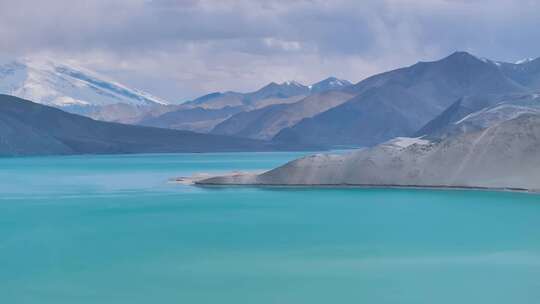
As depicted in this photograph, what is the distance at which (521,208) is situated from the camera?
192 feet

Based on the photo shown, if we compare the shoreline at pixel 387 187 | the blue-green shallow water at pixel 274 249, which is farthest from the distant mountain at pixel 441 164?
the blue-green shallow water at pixel 274 249

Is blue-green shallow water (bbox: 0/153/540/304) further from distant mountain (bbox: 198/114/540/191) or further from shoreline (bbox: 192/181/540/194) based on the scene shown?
distant mountain (bbox: 198/114/540/191)

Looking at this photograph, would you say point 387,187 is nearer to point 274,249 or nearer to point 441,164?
point 441,164

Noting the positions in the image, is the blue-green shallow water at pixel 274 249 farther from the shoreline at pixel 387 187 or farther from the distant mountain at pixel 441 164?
the distant mountain at pixel 441 164

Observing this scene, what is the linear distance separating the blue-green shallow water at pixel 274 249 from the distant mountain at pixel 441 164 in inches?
169

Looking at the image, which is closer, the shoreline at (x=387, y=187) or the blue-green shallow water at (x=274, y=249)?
the blue-green shallow water at (x=274, y=249)

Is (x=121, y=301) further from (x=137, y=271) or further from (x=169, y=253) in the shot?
(x=169, y=253)

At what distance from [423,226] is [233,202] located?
20.1 m

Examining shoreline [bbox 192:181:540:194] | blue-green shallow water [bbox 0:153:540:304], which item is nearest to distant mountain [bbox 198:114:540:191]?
shoreline [bbox 192:181:540:194]

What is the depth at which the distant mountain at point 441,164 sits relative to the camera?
74.1m

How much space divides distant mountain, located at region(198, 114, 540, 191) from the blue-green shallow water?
14.1 ft

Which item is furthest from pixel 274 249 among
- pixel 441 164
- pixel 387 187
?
pixel 441 164

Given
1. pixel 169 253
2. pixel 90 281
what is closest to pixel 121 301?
pixel 90 281

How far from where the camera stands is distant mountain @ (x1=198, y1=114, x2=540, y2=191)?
74.1 meters
